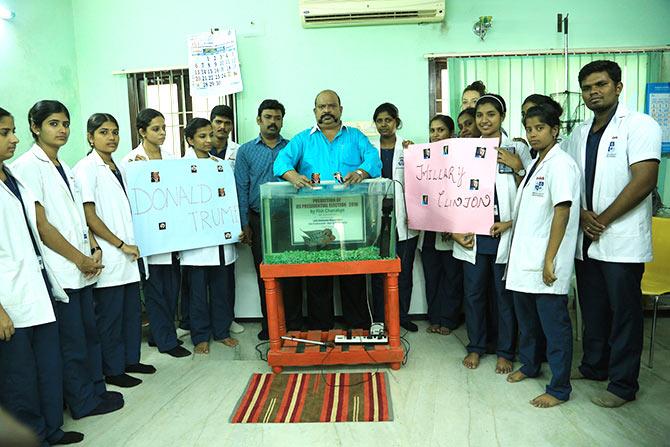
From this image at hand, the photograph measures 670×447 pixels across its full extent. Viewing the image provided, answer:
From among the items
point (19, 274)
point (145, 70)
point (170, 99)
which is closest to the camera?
point (19, 274)

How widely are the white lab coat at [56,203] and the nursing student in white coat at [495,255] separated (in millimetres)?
2221

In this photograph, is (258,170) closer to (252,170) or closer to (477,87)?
(252,170)

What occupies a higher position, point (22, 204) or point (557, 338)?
point (22, 204)

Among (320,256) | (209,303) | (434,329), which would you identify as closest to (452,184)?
(320,256)

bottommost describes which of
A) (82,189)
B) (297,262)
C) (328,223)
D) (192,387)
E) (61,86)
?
(192,387)

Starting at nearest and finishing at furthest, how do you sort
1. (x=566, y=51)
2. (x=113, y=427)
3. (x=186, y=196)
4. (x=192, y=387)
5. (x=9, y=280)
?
(x=9, y=280), (x=113, y=427), (x=192, y=387), (x=186, y=196), (x=566, y=51)

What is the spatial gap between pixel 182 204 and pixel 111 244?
60 centimetres

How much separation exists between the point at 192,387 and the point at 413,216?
73.1 inches

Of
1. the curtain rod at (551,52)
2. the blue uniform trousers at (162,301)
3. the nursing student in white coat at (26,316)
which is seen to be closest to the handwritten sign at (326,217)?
the blue uniform trousers at (162,301)

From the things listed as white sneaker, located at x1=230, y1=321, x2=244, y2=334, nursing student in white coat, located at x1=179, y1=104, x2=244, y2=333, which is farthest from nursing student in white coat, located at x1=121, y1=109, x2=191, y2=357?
white sneaker, located at x1=230, y1=321, x2=244, y2=334

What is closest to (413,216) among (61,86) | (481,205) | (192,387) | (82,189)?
(481,205)

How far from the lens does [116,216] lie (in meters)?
3.03

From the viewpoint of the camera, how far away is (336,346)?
3148 mm

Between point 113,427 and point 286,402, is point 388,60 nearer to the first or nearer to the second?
point 286,402
